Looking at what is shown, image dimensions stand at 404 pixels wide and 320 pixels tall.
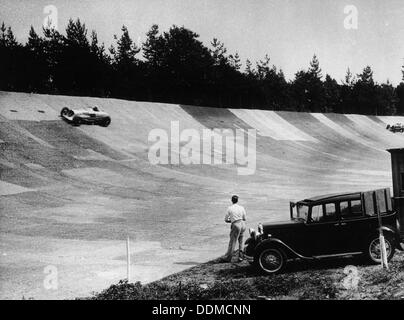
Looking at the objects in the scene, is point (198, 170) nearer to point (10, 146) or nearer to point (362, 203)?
point (10, 146)

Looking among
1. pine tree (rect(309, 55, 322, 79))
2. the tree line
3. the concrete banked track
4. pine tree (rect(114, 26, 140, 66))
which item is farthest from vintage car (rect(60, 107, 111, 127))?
pine tree (rect(309, 55, 322, 79))

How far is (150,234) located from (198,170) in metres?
14.6

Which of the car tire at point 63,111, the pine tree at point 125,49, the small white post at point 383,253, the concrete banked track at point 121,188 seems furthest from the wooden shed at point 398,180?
the pine tree at point 125,49

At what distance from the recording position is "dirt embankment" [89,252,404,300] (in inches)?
296

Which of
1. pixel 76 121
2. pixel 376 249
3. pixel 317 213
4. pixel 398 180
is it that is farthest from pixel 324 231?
pixel 76 121

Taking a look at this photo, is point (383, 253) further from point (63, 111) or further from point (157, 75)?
point (157, 75)

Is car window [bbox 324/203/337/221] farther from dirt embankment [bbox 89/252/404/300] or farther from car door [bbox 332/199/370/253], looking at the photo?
dirt embankment [bbox 89/252/404/300]

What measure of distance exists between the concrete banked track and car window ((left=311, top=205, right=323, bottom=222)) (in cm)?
332

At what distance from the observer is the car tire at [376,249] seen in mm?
9281

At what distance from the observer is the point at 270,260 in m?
Result: 9.38

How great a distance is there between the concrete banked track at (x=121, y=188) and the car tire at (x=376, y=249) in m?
4.19

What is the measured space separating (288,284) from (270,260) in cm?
118

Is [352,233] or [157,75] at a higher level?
[157,75]
